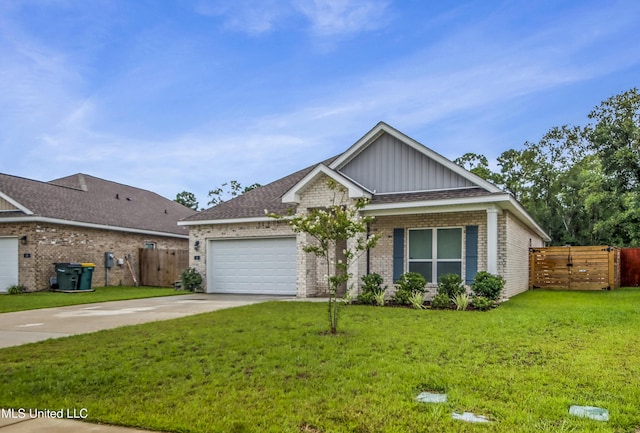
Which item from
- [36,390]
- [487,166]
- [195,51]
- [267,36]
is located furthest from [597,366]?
[487,166]

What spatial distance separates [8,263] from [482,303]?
17.6m

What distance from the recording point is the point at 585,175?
1023 inches

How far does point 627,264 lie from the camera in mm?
Result: 20422

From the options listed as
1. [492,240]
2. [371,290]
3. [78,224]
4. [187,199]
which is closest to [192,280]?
[78,224]

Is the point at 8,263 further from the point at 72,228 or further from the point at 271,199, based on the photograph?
the point at 271,199

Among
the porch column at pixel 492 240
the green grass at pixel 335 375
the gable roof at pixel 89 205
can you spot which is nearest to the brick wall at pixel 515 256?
the porch column at pixel 492 240

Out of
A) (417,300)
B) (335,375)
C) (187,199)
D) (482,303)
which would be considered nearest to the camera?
(335,375)

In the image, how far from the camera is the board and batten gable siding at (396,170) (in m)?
14.0

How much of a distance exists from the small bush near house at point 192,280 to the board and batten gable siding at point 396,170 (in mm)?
6962

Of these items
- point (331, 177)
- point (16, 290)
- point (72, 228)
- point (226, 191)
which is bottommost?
point (16, 290)

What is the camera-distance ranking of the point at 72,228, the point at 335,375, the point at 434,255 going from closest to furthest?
the point at 335,375
the point at 434,255
the point at 72,228

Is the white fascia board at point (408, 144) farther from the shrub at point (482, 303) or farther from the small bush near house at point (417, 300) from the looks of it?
the small bush near house at point (417, 300)

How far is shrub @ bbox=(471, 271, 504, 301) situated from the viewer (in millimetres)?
11641

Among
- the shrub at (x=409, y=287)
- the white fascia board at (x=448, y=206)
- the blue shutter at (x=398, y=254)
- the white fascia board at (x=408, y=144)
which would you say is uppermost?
the white fascia board at (x=408, y=144)
